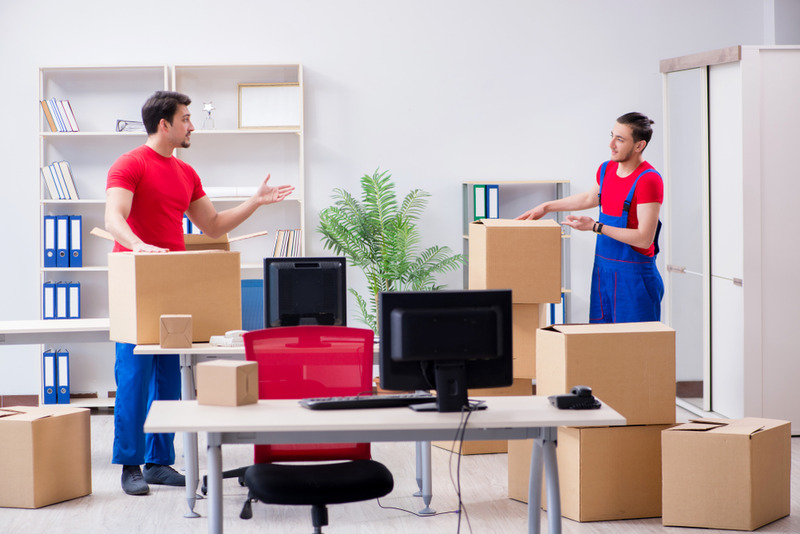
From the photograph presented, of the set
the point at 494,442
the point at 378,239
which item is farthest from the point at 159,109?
the point at 494,442

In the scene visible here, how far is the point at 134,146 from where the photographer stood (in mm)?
5676

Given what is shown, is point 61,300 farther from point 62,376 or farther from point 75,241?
point 62,376

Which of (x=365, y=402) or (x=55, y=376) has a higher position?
(x=365, y=402)

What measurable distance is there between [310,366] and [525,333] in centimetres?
146

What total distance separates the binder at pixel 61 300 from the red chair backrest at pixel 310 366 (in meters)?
3.11

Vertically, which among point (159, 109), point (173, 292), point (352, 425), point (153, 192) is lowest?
point (352, 425)

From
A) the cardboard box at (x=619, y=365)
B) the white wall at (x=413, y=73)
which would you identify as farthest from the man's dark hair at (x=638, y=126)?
the white wall at (x=413, y=73)

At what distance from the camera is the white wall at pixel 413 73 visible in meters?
5.64

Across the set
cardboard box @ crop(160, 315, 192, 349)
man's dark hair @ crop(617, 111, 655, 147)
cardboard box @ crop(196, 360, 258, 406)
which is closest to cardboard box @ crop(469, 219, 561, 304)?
man's dark hair @ crop(617, 111, 655, 147)

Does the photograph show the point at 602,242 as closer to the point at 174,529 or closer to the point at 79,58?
the point at 174,529

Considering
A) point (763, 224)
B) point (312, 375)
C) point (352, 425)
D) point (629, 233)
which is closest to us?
point (352, 425)

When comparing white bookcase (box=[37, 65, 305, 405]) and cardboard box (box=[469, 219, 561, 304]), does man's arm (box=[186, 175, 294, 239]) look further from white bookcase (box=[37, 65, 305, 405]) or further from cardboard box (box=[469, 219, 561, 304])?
white bookcase (box=[37, 65, 305, 405])

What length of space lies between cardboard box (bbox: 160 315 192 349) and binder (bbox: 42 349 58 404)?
2386mm

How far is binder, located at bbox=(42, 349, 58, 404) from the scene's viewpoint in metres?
5.47
